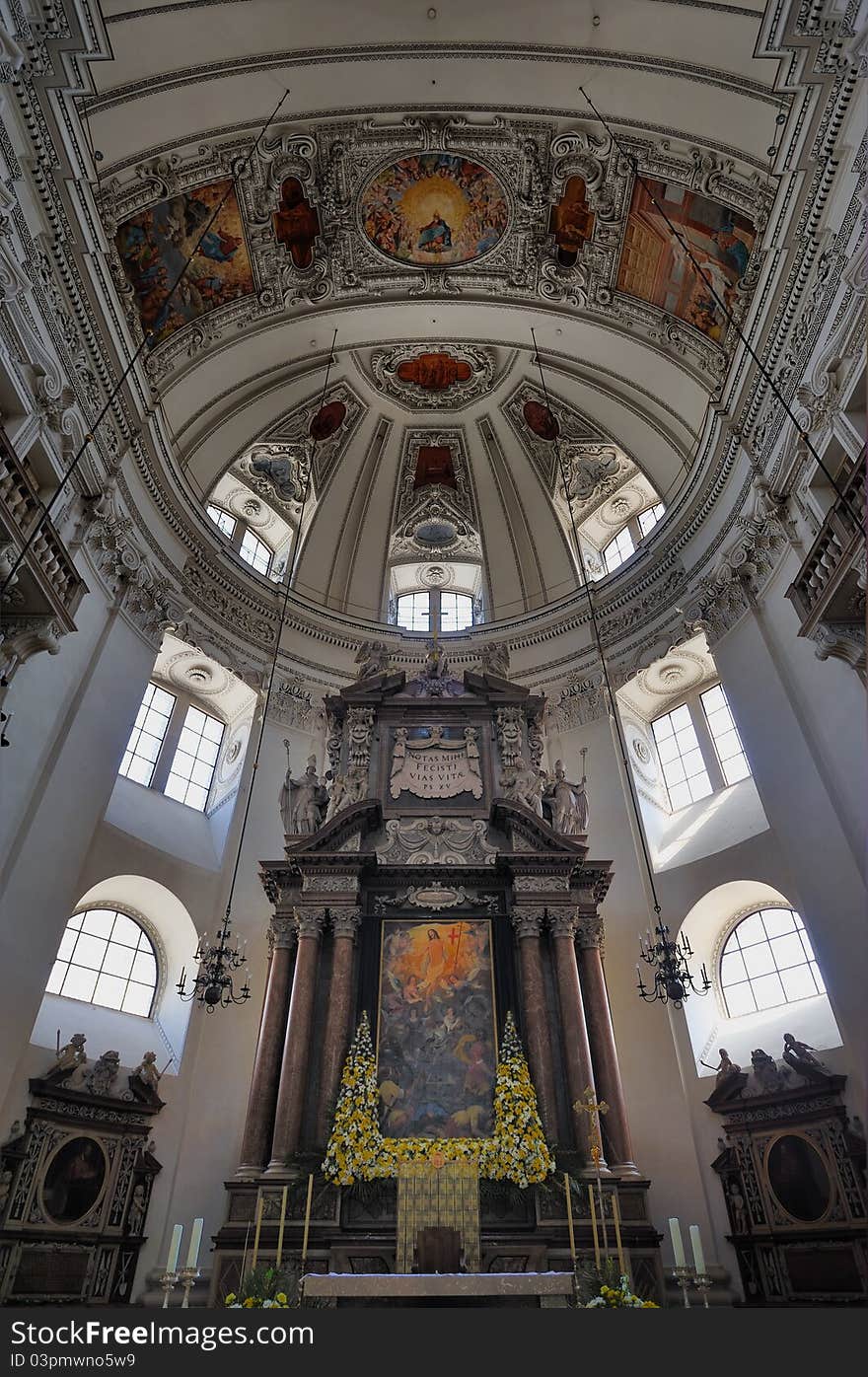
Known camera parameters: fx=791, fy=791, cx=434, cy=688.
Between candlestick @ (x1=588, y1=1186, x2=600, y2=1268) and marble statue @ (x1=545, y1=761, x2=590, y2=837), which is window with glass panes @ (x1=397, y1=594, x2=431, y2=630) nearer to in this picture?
marble statue @ (x1=545, y1=761, x2=590, y2=837)

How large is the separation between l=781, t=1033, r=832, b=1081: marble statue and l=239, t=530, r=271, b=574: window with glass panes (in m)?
13.5

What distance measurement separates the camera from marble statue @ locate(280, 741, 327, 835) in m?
11.6

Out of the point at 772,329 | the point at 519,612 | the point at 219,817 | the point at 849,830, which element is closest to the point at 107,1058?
the point at 219,817

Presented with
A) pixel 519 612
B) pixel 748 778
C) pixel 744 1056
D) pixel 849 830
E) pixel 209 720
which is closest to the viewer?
pixel 849 830

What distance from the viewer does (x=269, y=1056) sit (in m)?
9.82

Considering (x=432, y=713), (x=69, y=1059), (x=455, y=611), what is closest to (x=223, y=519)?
(x=455, y=611)

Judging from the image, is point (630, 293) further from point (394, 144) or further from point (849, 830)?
point (849, 830)

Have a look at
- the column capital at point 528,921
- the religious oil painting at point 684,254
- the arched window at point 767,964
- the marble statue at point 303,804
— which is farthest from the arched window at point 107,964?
the religious oil painting at point 684,254

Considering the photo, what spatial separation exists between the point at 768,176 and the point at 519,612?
9776mm

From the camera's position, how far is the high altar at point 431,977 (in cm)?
854

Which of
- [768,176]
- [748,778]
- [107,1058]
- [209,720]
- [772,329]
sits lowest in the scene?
[107,1058]

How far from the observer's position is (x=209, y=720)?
16219 millimetres

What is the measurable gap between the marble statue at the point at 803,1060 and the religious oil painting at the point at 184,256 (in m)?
14.3

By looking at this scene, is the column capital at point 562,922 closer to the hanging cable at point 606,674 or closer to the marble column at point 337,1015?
the hanging cable at point 606,674
